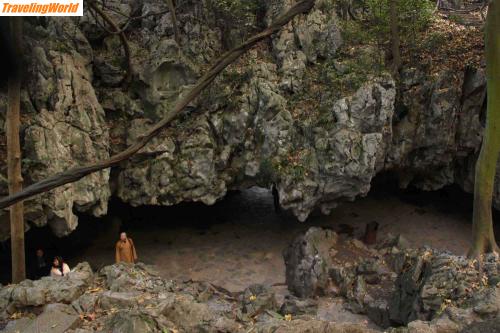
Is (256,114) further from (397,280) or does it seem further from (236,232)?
(397,280)

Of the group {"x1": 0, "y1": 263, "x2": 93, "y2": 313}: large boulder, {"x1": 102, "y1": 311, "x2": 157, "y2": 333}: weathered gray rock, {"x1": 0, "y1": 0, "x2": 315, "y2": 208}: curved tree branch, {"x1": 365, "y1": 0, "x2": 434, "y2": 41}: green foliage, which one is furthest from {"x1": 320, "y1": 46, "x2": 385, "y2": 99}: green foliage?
{"x1": 0, "y1": 0, "x2": 315, "y2": 208}: curved tree branch

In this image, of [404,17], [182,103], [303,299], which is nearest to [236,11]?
[404,17]

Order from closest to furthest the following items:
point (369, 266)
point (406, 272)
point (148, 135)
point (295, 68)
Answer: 1. point (148, 135)
2. point (406, 272)
3. point (369, 266)
4. point (295, 68)

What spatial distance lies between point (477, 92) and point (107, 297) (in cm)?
1269

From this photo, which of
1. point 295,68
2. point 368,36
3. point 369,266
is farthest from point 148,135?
point 368,36

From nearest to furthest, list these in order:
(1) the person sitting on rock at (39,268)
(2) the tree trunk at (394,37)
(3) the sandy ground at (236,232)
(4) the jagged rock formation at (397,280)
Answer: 1. (4) the jagged rock formation at (397,280)
2. (1) the person sitting on rock at (39,268)
3. (3) the sandy ground at (236,232)
4. (2) the tree trunk at (394,37)

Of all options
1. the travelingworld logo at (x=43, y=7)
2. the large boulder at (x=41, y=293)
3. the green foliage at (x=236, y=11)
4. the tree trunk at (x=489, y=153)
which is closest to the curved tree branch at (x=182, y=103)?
the travelingworld logo at (x=43, y=7)

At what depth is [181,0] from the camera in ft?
48.9

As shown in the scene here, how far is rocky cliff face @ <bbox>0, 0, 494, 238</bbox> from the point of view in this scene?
41.8 feet

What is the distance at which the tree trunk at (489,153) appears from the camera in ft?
29.9

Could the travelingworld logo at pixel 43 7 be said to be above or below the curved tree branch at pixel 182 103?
above

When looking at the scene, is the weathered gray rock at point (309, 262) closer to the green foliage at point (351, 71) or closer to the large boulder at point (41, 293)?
the green foliage at point (351, 71)

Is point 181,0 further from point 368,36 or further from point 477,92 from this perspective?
point 477,92

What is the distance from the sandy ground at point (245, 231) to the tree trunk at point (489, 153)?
4.08 meters
